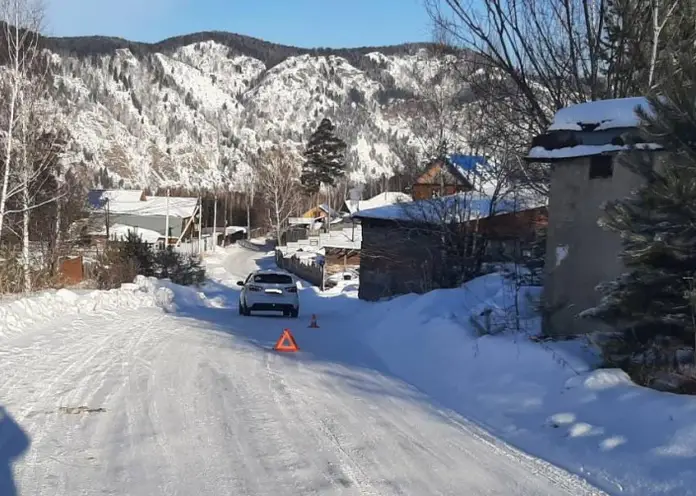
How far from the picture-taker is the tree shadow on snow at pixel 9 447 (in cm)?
580

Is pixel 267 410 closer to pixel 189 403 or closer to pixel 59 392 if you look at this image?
pixel 189 403

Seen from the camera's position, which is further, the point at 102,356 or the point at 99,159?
the point at 99,159

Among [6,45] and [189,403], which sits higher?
[6,45]

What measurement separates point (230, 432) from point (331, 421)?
1.18 m

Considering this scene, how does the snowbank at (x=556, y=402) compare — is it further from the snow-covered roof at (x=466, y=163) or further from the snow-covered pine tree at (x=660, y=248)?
the snow-covered roof at (x=466, y=163)

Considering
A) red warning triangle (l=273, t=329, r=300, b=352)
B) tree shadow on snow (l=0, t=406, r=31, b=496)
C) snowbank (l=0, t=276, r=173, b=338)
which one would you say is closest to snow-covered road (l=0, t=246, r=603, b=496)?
tree shadow on snow (l=0, t=406, r=31, b=496)

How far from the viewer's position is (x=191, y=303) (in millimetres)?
33844

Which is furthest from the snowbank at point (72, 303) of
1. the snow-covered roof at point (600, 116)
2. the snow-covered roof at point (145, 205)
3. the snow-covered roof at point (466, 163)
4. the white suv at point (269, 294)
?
the snow-covered roof at point (145, 205)

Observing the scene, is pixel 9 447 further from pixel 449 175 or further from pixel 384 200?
pixel 384 200

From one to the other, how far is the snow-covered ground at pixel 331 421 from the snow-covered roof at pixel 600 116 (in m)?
3.32

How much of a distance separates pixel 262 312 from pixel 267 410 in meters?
20.0

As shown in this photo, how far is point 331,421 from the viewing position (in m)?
8.34

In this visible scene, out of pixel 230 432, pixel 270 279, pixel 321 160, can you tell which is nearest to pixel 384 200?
pixel 321 160

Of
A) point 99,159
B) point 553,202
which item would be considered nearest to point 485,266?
point 553,202
